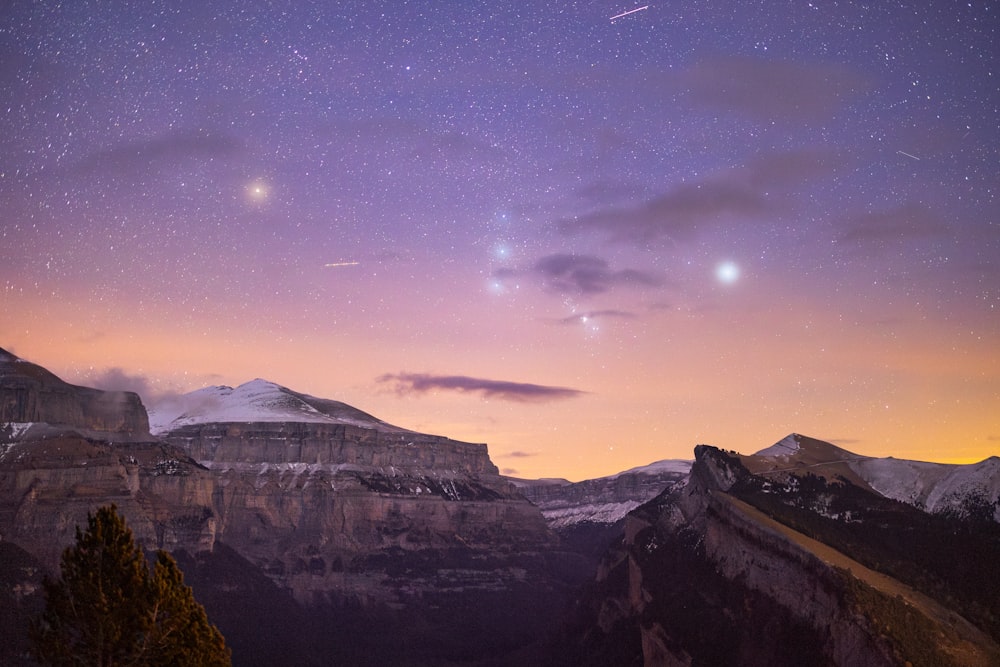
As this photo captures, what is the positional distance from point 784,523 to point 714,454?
32.9m

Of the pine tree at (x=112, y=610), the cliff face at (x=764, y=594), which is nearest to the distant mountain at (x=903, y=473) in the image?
the cliff face at (x=764, y=594)

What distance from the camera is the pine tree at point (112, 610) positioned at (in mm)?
49406

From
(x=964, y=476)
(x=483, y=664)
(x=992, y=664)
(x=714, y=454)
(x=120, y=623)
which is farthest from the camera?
(x=483, y=664)

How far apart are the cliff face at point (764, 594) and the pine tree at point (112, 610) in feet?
142

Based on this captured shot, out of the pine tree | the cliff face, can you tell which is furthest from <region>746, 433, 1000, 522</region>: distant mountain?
the pine tree

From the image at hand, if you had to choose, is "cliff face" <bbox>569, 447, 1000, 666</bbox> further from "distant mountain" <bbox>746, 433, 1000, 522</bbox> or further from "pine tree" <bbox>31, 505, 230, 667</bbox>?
"pine tree" <bbox>31, 505, 230, 667</bbox>

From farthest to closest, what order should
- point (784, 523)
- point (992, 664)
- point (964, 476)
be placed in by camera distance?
point (964, 476)
point (784, 523)
point (992, 664)

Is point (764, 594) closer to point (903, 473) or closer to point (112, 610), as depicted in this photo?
point (903, 473)

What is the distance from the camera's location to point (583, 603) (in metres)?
182

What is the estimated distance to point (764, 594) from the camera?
89250mm

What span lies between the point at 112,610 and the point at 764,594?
57.5m

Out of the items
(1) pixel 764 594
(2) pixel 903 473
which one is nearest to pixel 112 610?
(1) pixel 764 594

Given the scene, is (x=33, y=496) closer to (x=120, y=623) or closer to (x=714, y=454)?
(x=714, y=454)

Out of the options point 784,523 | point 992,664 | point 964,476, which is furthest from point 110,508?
point 964,476
